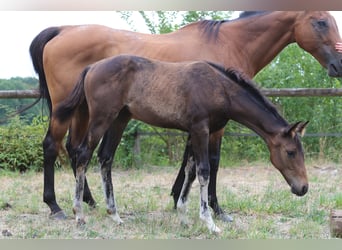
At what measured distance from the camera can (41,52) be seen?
535cm

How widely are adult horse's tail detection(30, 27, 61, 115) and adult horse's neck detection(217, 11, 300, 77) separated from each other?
5.88 ft

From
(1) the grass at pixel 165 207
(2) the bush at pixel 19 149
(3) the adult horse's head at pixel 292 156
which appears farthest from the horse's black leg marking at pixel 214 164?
(2) the bush at pixel 19 149

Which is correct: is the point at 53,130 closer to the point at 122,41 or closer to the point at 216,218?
the point at 122,41

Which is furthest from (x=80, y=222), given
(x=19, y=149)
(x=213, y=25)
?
(x=19, y=149)

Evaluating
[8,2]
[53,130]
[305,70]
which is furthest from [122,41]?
[305,70]

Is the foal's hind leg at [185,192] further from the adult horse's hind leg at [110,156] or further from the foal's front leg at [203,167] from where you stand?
the adult horse's hind leg at [110,156]

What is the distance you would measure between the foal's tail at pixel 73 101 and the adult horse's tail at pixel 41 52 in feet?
2.94

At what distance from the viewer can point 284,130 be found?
4.07m

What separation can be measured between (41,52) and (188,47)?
1.58 meters

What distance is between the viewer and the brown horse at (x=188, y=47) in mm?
4918

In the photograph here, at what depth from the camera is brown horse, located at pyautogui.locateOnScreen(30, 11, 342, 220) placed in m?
4.92

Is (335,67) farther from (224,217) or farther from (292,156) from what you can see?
(224,217)

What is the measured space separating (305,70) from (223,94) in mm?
5058

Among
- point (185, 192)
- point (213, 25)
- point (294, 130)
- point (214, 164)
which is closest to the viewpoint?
point (294, 130)
